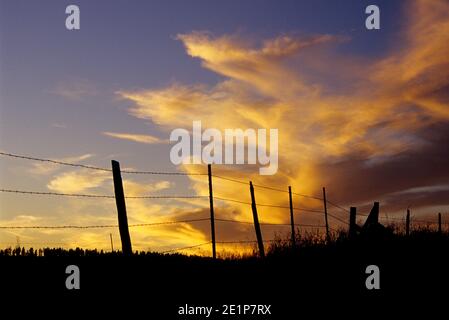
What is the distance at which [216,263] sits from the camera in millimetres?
13914

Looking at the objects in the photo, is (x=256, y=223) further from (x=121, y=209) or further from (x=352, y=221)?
(x=121, y=209)

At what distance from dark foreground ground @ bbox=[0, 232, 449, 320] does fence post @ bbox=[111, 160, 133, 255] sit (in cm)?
52

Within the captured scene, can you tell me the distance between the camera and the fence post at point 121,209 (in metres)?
13.4

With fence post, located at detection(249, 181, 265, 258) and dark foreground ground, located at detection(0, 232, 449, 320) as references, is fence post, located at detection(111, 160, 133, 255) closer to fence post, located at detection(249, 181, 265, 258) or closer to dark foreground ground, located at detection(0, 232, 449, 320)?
dark foreground ground, located at detection(0, 232, 449, 320)

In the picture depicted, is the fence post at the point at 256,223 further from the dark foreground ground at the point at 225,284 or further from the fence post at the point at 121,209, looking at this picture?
the fence post at the point at 121,209

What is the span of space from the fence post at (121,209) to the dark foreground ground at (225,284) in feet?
1.72

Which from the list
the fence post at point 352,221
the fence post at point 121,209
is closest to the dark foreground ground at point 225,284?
the fence post at point 121,209

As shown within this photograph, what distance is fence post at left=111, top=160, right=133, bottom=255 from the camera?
13359 millimetres
